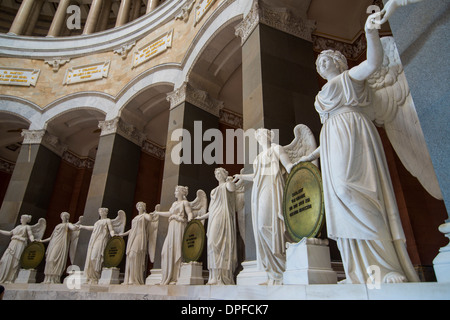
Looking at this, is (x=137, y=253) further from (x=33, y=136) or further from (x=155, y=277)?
(x=33, y=136)

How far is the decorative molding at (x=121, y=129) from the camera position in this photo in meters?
10.3

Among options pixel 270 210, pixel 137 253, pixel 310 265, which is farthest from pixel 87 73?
pixel 310 265

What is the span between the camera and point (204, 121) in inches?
344

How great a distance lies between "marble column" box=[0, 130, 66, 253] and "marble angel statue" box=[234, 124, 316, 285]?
960cm

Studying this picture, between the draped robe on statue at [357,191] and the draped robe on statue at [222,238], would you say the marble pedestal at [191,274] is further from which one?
the draped robe on statue at [357,191]

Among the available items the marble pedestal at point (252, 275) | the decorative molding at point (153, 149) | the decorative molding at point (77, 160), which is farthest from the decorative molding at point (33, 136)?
the marble pedestal at point (252, 275)

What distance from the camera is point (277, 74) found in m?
5.63

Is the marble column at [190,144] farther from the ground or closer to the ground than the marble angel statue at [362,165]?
farther from the ground

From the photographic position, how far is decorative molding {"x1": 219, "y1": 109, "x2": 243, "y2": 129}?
9984 mm

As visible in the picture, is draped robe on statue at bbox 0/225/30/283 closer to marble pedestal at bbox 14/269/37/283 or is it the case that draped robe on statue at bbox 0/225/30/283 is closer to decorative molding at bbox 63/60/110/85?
marble pedestal at bbox 14/269/37/283

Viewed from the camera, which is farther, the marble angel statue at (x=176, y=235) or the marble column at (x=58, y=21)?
the marble column at (x=58, y=21)

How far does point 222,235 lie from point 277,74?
3.12m

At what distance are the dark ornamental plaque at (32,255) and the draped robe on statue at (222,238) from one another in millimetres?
6550
